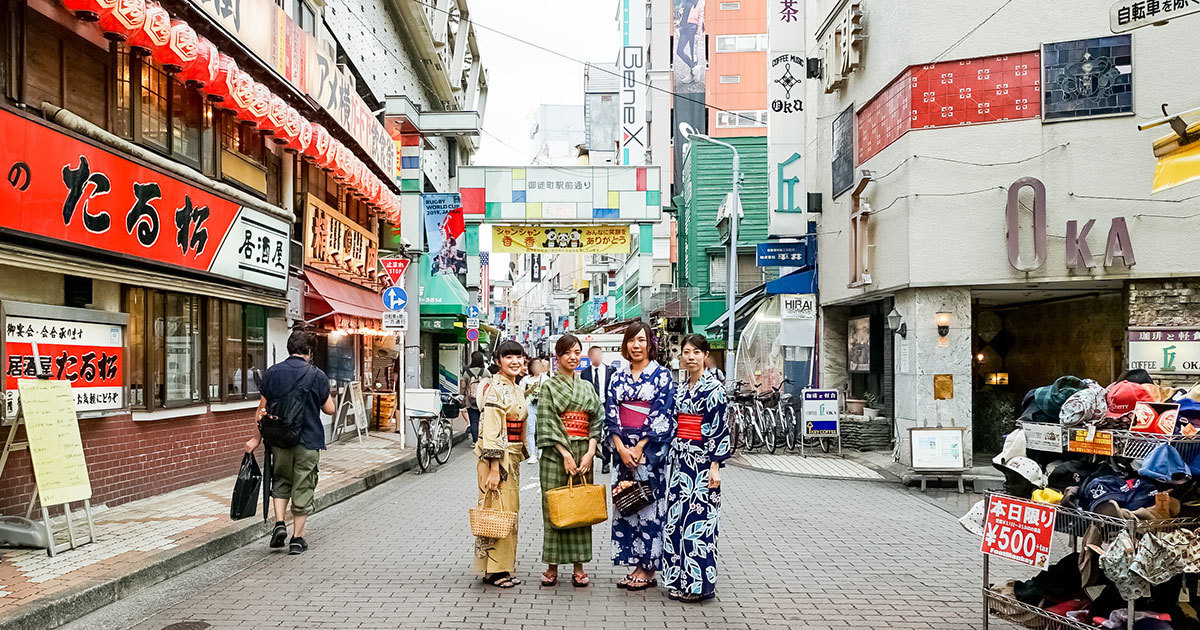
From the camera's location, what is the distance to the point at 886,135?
50.4ft

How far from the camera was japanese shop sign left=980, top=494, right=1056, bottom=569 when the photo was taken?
4.94 meters

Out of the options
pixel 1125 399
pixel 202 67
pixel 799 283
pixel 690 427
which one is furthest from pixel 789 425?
pixel 1125 399

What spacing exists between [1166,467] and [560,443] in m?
3.73

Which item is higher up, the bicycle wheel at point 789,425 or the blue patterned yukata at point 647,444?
the blue patterned yukata at point 647,444

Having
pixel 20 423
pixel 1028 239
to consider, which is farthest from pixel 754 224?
pixel 20 423

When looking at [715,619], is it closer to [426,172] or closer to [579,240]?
[579,240]

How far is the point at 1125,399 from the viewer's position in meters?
5.10

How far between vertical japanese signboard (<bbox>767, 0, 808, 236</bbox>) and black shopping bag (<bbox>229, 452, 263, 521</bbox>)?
13705mm

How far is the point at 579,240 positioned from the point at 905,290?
12283 millimetres

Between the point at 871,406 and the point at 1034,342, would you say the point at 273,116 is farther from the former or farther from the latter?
→ the point at 1034,342

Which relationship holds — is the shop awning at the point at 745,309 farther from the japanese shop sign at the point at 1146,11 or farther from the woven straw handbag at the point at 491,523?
the woven straw handbag at the point at 491,523

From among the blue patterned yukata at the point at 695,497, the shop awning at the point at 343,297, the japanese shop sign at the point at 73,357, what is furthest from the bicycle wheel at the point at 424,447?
the blue patterned yukata at the point at 695,497

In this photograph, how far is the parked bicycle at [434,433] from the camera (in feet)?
47.9

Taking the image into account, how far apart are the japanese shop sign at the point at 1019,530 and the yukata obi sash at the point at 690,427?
1.94 metres
